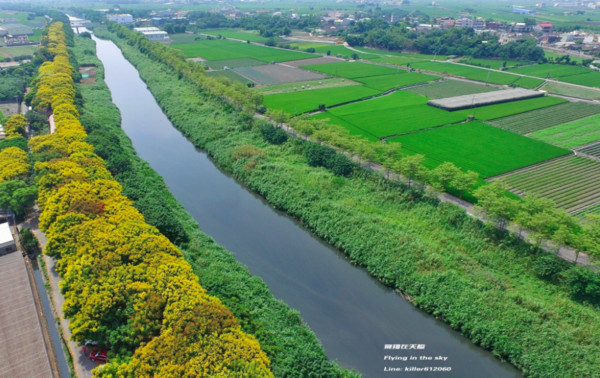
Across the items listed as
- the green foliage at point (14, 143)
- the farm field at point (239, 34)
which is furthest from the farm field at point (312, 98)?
the farm field at point (239, 34)

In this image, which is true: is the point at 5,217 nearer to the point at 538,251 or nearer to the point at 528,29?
the point at 538,251

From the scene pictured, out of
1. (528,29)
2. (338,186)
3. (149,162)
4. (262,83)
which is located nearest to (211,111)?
(149,162)

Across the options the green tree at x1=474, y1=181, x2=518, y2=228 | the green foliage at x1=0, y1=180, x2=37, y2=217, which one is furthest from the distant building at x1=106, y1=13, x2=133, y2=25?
the green tree at x1=474, y1=181, x2=518, y2=228

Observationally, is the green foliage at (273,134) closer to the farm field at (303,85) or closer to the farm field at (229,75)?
the farm field at (303,85)

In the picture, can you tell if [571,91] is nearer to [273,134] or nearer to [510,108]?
[510,108]

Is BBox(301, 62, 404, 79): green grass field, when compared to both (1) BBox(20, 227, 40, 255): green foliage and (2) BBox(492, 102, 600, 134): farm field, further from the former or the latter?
(1) BBox(20, 227, 40, 255): green foliage
